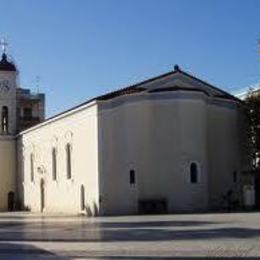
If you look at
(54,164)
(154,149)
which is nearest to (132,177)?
(154,149)

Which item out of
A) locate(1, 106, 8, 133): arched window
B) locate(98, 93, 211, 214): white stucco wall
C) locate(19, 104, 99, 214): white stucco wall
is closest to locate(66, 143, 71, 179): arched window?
locate(19, 104, 99, 214): white stucco wall

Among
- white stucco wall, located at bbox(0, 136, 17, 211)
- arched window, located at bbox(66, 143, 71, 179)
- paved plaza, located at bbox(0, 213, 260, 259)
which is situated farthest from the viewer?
white stucco wall, located at bbox(0, 136, 17, 211)

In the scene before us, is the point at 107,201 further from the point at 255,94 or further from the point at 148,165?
the point at 255,94

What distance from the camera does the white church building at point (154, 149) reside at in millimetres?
52000

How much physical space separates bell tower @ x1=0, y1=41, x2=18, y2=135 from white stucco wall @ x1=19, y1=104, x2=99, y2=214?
269 cm

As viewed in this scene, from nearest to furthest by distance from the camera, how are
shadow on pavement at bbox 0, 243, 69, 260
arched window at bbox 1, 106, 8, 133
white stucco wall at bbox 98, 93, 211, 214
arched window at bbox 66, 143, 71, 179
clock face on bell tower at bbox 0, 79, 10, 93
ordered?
shadow on pavement at bbox 0, 243, 69, 260, white stucco wall at bbox 98, 93, 211, 214, arched window at bbox 66, 143, 71, 179, clock face on bell tower at bbox 0, 79, 10, 93, arched window at bbox 1, 106, 8, 133

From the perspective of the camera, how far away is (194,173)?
5228cm

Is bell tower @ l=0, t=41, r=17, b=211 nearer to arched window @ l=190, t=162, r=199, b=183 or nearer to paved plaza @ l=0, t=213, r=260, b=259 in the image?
arched window @ l=190, t=162, r=199, b=183

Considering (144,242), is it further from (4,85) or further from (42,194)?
(4,85)

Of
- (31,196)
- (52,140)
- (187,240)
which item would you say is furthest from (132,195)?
(187,240)

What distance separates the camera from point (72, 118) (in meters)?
58.4

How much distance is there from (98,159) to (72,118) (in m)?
6.66

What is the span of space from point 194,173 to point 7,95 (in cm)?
2912

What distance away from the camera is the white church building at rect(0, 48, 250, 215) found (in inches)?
2047
